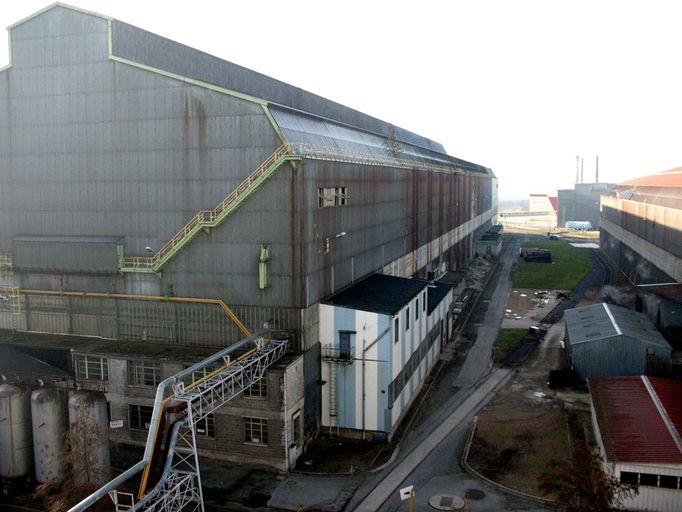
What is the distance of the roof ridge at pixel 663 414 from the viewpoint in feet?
101

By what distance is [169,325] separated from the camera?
3812 cm

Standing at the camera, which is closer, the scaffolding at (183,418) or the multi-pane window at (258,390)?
the scaffolding at (183,418)

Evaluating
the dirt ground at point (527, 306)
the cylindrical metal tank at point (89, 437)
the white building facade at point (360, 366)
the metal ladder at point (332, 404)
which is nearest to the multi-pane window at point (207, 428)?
the cylindrical metal tank at point (89, 437)

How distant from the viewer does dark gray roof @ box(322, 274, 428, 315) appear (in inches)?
1526

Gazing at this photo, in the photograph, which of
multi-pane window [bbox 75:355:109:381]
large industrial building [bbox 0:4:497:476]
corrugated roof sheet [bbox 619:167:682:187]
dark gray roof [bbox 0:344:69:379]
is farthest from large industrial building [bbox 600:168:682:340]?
dark gray roof [bbox 0:344:69:379]

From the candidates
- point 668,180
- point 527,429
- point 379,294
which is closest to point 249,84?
point 379,294

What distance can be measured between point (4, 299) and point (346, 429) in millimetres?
23684

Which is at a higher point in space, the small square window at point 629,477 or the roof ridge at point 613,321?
the roof ridge at point 613,321

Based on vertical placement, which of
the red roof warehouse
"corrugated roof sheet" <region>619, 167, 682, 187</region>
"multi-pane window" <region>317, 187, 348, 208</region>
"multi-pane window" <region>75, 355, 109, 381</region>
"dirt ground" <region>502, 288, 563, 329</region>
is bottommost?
"dirt ground" <region>502, 288, 563, 329</region>

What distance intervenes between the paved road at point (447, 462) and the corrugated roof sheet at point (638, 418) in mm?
5149

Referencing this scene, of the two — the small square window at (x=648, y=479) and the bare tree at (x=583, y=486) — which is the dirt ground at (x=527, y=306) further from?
the bare tree at (x=583, y=486)

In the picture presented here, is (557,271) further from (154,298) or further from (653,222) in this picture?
(154,298)

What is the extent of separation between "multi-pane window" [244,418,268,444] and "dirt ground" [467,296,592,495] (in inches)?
440

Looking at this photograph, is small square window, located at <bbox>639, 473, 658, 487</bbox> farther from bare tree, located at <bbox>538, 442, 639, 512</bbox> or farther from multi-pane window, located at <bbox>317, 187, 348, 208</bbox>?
multi-pane window, located at <bbox>317, 187, 348, 208</bbox>
